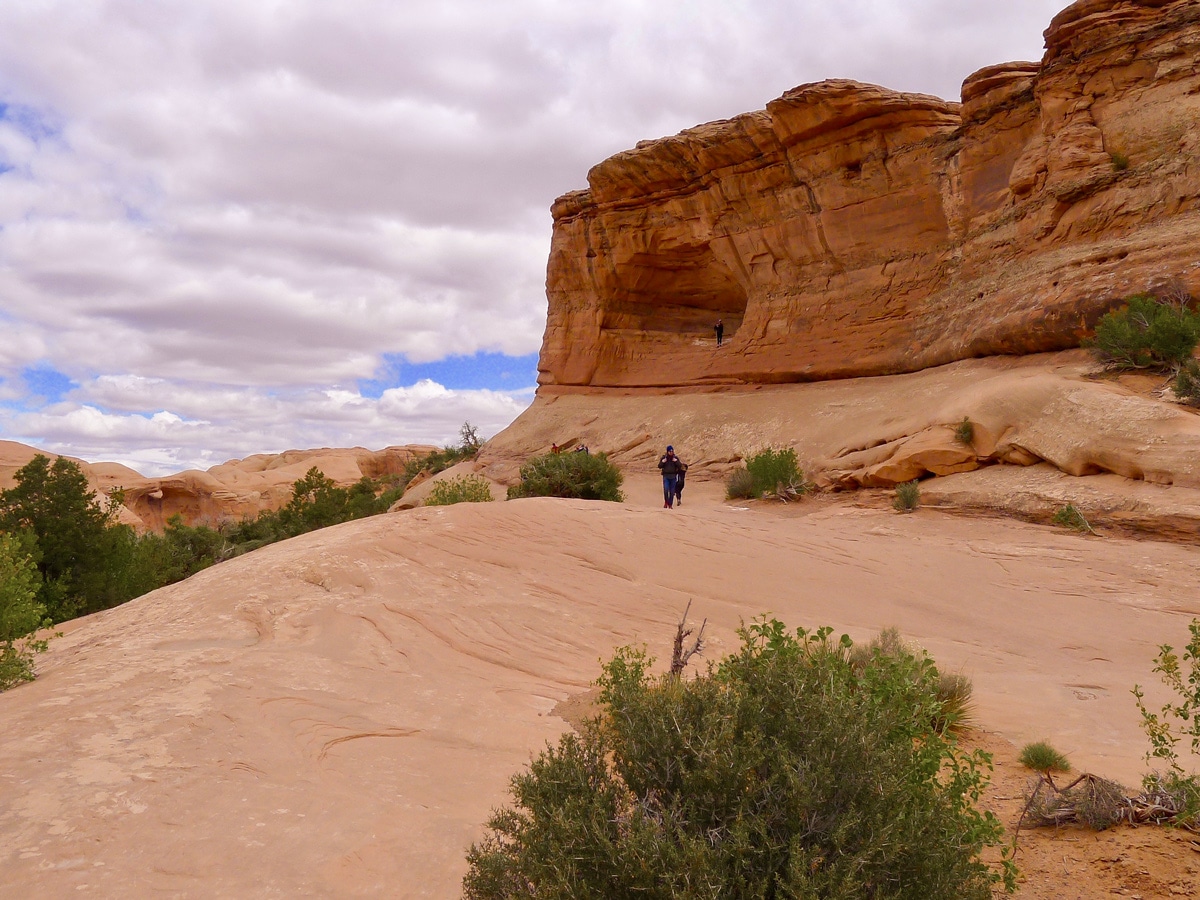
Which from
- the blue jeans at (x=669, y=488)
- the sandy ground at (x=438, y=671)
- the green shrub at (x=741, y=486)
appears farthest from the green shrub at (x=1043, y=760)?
the green shrub at (x=741, y=486)

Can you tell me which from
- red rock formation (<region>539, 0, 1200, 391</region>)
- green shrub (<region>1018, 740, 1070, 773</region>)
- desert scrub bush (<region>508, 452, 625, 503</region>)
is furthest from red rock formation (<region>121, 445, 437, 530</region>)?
green shrub (<region>1018, 740, 1070, 773</region>)

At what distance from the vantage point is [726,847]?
2.64 metres

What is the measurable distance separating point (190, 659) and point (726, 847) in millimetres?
4660

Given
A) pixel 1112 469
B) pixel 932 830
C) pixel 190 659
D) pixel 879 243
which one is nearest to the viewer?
pixel 932 830

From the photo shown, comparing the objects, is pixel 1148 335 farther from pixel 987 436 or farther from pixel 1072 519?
pixel 1072 519

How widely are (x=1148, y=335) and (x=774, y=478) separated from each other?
27.3 ft

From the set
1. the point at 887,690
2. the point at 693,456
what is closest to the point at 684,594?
the point at 887,690

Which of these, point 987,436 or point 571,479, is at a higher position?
point 987,436

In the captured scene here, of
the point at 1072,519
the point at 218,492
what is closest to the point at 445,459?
the point at 218,492

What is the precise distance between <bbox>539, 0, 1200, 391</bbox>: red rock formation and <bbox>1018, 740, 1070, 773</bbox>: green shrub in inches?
591

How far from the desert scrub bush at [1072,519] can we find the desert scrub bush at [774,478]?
22.0 feet

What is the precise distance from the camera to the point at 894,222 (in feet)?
81.8

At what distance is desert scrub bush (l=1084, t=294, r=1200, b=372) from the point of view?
14539 mm

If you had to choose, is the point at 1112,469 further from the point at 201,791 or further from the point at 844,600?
the point at 201,791
